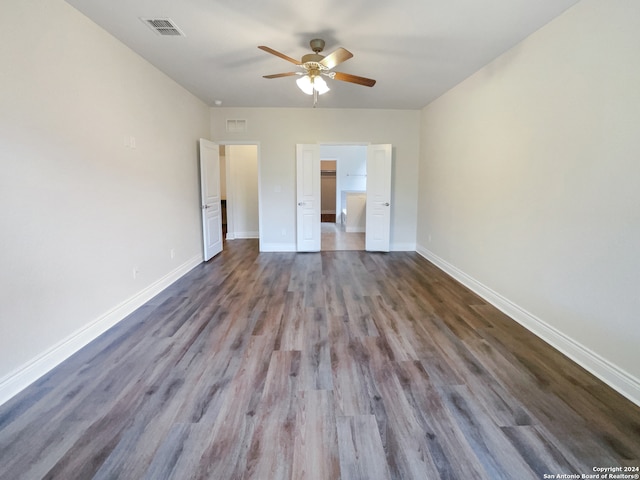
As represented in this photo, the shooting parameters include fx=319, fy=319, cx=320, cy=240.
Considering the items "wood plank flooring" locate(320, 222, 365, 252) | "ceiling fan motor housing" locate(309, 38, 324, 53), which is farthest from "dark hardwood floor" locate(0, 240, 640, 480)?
"wood plank flooring" locate(320, 222, 365, 252)

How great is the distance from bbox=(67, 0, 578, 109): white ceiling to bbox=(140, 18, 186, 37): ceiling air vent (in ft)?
0.20

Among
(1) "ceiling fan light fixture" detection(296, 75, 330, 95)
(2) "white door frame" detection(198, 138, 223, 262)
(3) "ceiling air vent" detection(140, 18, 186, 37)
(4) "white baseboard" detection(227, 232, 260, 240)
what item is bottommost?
(4) "white baseboard" detection(227, 232, 260, 240)

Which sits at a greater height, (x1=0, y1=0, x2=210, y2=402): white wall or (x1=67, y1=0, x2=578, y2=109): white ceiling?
(x1=67, y1=0, x2=578, y2=109): white ceiling

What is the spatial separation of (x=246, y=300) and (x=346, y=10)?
2.93 metres

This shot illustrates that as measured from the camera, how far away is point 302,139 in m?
5.89

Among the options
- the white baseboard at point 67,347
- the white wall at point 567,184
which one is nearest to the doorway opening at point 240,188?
the white baseboard at point 67,347

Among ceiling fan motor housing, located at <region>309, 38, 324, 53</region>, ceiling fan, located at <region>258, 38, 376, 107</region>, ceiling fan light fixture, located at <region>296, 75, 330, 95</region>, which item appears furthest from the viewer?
ceiling fan light fixture, located at <region>296, 75, 330, 95</region>

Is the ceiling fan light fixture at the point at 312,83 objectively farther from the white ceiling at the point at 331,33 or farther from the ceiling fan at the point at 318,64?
the white ceiling at the point at 331,33

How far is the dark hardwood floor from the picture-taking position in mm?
1498

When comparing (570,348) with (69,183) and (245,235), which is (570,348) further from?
(245,235)

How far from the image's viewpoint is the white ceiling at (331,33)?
2479 millimetres

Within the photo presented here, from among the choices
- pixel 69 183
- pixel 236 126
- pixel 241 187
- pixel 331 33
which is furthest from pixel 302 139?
pixel 69 183

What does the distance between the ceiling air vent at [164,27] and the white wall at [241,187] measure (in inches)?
174

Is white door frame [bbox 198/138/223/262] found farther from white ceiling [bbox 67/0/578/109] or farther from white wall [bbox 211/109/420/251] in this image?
white ceiling [bbox 67/0/578/109]
